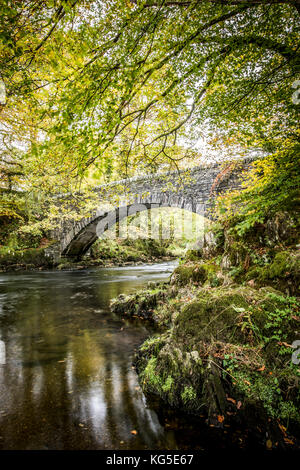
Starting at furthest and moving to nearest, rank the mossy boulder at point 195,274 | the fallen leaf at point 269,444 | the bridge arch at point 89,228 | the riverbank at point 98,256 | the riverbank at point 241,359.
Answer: the riverbank at point 98,256
the bridge arch at point 89,228
the mossy boulder at point 195,274
the riverbank at point 241,359
the fallen leaf at point 269,444

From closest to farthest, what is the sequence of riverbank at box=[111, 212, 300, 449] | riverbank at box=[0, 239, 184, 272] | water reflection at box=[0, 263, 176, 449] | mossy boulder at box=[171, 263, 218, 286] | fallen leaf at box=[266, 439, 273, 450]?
fallen leaf at box=[266, 439, 273, 450] → riverbank at box=[111, 212, 300, 449] → water reflection at box=[0, 263, 176, 449] → mossy boulder at box=[171, 263, 218, 286] → riverbank at box=[0, 239, 184, 272]

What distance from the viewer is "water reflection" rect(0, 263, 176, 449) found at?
2021mm

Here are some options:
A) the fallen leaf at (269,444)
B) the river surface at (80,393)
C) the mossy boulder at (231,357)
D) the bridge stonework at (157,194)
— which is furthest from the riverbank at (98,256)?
the fallen leaf at (269,444)

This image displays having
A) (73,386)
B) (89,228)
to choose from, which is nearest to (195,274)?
(73,386)

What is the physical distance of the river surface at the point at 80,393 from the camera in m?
Answer: 1.99

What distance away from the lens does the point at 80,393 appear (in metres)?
2.62

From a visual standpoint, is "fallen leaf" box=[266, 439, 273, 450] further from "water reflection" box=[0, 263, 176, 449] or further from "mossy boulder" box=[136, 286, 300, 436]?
"water reflection" box=[0, 263, 176, 449]

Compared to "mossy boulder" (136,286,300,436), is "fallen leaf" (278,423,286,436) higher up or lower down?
lower down

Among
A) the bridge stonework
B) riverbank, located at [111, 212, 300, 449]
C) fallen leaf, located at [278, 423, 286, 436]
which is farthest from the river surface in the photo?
the bridge stonework

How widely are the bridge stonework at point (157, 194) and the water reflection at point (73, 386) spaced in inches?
92.5

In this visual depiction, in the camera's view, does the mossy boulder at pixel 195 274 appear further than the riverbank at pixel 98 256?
No

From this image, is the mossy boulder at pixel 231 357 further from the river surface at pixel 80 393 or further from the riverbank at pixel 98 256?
the riverbank at pixel 98 256

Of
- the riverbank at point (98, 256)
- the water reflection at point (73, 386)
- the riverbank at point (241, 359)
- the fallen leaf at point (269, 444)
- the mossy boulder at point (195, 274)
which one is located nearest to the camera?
the fallen leaf at point (269, 444)

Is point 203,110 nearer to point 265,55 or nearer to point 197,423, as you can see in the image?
point 265,55
